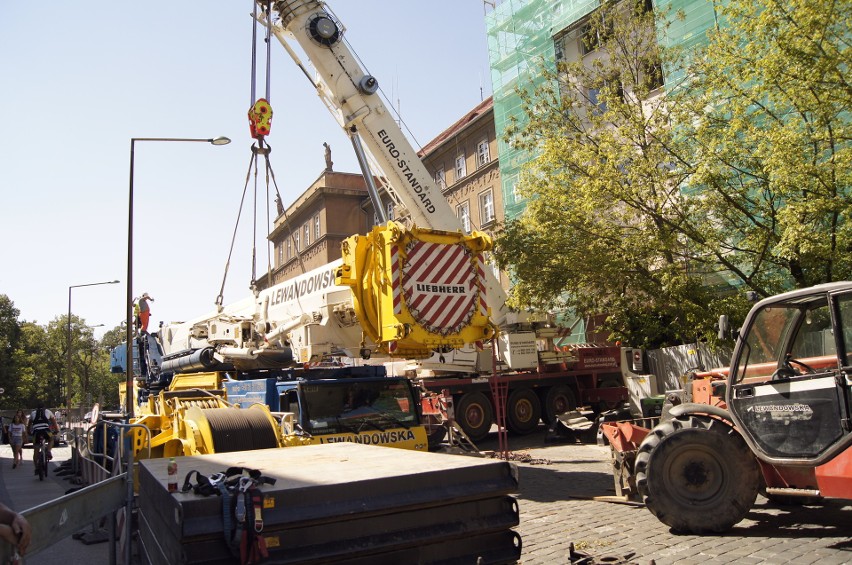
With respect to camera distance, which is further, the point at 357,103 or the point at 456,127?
the point at 456,127

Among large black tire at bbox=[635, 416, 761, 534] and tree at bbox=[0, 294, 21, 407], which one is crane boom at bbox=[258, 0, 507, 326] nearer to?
large black tire at bbox=[635, 416, 761, 534]

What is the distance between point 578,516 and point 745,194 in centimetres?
1039

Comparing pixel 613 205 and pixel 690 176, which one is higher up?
pixel 690 176

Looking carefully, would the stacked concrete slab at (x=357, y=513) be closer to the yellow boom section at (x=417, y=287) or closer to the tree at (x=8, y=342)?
the yellow boom section at (x=417, y=287)

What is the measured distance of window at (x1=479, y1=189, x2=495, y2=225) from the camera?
36594mm

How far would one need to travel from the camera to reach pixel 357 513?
11.0 feet

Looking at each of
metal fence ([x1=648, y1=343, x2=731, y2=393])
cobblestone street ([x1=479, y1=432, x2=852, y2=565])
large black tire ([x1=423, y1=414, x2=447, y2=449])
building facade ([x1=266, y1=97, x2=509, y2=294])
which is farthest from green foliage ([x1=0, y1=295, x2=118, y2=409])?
cobblestone street ([x1=479, y1=432, x2=852, y2=565])

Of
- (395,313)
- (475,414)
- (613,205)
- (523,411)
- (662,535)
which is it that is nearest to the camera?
(662,535)

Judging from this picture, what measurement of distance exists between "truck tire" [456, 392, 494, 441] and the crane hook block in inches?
297

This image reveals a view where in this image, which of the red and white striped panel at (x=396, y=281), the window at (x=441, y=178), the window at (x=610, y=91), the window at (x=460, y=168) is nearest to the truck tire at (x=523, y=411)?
the window at (x=610, y=91)

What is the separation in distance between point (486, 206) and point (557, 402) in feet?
67.7

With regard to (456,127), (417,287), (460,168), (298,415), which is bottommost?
(298,415)

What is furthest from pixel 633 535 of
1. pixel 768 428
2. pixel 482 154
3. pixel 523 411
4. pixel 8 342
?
pixel 8 342

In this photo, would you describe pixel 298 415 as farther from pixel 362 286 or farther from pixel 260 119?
pixel 260 119
